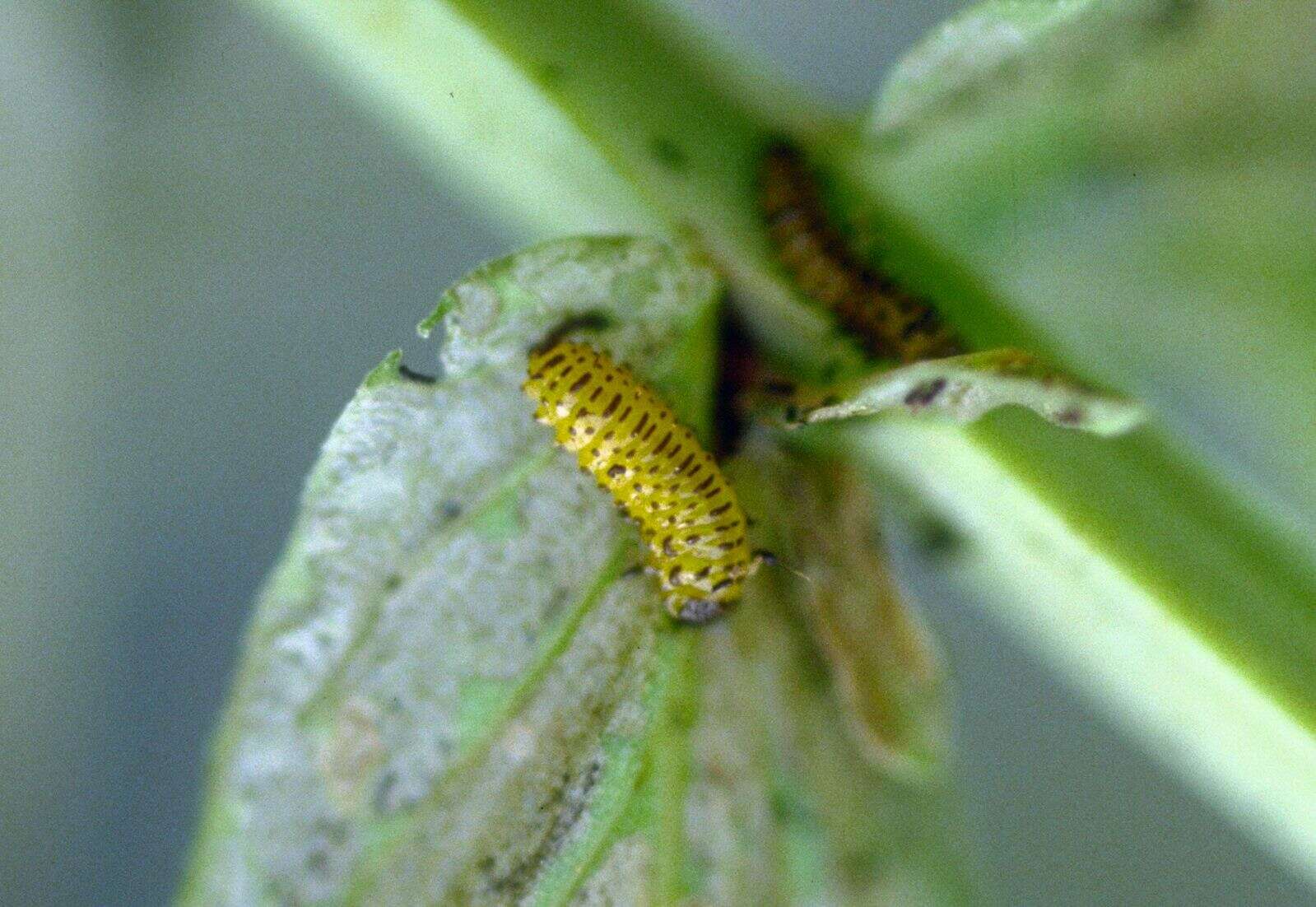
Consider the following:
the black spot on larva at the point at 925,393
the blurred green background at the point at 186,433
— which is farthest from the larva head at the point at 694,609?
the blurred green background at the point at 186,433

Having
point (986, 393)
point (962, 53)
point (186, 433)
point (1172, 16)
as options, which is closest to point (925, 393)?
point (986, 393)

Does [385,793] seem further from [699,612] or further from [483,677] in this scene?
[699,612]

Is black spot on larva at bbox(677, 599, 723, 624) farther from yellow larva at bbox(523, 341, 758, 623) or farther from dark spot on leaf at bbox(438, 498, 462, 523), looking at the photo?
dark spot on leaf at bbox(438, 498, 462, 523)

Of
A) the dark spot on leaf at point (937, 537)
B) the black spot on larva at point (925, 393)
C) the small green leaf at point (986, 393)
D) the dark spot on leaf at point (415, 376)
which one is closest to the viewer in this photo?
the small green leaf at point (986, 393)

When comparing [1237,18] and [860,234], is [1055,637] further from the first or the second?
[1237,18]

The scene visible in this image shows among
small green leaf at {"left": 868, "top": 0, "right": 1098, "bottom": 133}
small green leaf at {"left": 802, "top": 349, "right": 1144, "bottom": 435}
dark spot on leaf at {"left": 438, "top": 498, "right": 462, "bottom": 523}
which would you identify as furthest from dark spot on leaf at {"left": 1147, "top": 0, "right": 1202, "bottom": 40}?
dark spot on leaf at {"left": 438, "top": 498, "right": 462, "bottom": 523}

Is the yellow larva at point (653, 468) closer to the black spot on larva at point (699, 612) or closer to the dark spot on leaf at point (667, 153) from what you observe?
the black spot on larva at point (699, 612)
